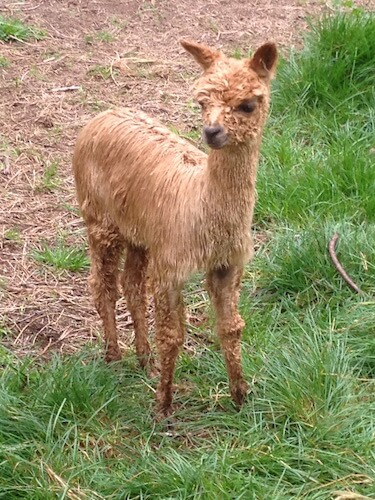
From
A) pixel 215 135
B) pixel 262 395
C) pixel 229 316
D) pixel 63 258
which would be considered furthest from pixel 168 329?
pixel 63 258

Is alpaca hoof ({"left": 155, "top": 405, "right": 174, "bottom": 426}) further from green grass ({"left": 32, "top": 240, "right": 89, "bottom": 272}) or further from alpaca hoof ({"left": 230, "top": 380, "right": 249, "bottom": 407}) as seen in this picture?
green grass ({"left": 32, "top": 240, "right": 89, "bottom": 272})

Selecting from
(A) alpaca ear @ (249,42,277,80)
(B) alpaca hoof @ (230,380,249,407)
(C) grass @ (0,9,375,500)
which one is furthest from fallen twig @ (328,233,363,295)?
(A) alpaca ear @ (249,42,277,80)

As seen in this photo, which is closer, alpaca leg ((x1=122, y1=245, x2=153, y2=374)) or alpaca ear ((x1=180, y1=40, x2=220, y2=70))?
alpaca ear ((x1=180, y1=40, x2=220, y2=70))

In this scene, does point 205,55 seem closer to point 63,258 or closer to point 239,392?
point 239,392

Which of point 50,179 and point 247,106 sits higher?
point 247,106

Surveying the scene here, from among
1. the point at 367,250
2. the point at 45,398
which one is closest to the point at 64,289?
the point at 45,398

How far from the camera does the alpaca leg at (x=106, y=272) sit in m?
3.73

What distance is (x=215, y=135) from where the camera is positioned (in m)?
2.88

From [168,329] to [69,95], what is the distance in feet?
10.9

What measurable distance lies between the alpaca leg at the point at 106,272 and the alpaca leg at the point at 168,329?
1.34 feet

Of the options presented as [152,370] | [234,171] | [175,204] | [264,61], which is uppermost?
[264,61]

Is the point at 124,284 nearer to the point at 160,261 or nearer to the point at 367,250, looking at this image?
the point at 160,261

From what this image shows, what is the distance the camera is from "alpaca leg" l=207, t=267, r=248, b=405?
342cm

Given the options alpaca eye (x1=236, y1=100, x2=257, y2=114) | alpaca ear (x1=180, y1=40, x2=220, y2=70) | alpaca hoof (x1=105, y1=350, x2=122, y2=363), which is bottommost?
alpaca hoof (x1=105, y1=350, x2=122, y2=363)
